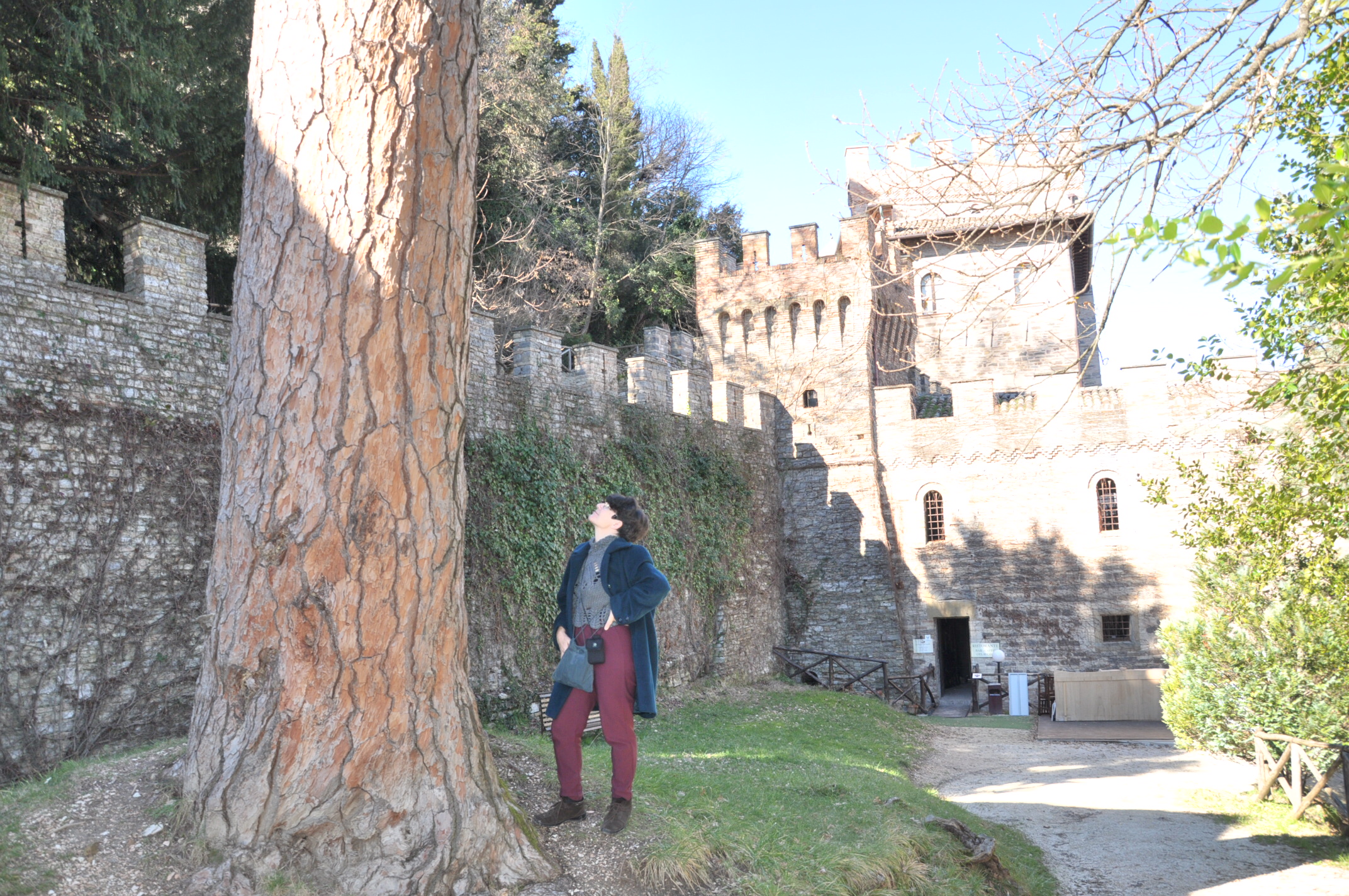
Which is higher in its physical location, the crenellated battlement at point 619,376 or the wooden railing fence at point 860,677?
the crenellated battlement at point 619,376

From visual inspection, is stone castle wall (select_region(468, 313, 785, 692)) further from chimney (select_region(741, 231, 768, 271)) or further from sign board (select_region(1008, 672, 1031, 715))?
sign board (select_region(1008, 672, 1031, 715))

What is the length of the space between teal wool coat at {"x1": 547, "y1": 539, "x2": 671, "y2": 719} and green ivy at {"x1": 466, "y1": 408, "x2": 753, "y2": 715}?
758 centimetres

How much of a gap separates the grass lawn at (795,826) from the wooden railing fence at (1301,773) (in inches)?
111

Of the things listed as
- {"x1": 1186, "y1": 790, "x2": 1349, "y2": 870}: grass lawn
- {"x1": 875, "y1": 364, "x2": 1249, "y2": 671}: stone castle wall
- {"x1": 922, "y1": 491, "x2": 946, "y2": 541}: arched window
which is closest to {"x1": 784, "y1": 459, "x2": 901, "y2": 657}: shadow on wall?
{"x1": 875, "y1": 364, "x2": 1249, "y2": 671}: stone castle wall

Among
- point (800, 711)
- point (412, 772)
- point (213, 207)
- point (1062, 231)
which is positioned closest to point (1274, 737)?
point (1062, 231)

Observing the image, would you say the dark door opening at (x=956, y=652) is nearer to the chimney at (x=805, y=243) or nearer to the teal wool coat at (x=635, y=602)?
the chimney at (x=805, y=243)

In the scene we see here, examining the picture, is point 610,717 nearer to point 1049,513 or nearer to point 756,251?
point 1049,513

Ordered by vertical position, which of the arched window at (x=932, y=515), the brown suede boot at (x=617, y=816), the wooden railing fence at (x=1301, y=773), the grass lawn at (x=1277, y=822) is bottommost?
the grass lawn at (x=1277, y=822)

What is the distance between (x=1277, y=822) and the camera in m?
8.92

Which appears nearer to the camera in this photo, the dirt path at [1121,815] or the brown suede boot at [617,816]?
the brown suede boot at [617,816]

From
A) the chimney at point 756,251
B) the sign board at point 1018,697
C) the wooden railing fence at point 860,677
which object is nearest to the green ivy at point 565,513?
the wooden railing fence at point 860,677

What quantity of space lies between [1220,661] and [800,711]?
6.29m

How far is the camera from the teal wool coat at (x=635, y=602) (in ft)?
15.8

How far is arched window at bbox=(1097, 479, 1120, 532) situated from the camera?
19.2 meters
